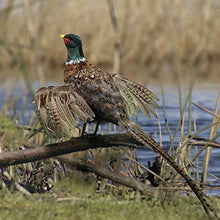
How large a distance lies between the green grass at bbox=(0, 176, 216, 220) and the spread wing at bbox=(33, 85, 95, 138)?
521 millimetres

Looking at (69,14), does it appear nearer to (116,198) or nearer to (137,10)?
(137,10)

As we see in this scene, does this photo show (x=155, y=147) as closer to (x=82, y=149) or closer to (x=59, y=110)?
(x=82, y=149)

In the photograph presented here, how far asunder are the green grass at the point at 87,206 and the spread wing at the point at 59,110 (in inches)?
20.5

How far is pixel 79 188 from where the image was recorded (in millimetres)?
4449

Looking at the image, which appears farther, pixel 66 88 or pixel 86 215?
pixel 66 88

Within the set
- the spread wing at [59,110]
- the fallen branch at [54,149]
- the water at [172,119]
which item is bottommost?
the water at [172,119]

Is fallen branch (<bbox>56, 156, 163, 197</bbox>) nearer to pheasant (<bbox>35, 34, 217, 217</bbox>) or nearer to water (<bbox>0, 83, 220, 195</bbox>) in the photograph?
pheasant (<bbox>35, 34, 217, 217</bbox>)

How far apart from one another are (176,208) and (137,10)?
1215 centimetres

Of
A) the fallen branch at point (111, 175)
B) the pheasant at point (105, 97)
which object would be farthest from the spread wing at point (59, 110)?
the fallen branch at point (111, 175)

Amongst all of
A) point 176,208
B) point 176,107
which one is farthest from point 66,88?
point 176,107

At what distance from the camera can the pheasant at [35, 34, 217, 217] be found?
4148mm

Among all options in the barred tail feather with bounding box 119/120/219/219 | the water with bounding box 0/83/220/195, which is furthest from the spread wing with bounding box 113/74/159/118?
the barred tail feather with bounding box 119/120/219/219

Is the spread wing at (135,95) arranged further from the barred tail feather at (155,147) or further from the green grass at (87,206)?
the green grass at (87,206)

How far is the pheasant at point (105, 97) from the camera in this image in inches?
163
